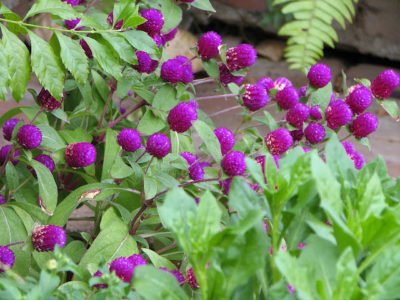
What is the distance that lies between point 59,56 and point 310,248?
2.42ft

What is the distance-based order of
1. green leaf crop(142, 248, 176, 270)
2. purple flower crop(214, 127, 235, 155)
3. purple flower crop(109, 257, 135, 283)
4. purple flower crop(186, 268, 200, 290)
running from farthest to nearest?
purple flower crop(214, 127, 235, 155) < green leaf crop(142, 248, 176, 270) < purple flower crop(186, 268, 200, 290) < purple flower crop(109, 257, 135, 283)

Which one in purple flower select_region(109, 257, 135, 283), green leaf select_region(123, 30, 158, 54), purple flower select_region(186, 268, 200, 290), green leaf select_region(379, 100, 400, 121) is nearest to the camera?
purple flower select_region(109, 257, 135, 283)

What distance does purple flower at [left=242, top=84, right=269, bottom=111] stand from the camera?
151 cm

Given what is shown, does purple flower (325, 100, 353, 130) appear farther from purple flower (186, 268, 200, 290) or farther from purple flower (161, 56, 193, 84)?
purple flower (186, 268, 200, 290)

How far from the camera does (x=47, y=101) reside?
137 centimetres

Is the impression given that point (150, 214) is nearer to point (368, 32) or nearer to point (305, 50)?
point (305, 50)

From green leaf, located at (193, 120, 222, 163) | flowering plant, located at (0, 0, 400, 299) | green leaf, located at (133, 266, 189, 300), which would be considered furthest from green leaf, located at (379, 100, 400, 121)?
green leaf, located at (133, 266, 189, 300)

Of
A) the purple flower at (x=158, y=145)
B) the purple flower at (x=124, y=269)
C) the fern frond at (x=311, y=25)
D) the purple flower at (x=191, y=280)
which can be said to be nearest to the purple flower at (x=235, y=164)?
the purple flower at (x=158, y=145)

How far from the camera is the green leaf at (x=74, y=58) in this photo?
126 cm

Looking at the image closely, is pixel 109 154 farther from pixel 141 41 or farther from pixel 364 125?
pixel 364 125

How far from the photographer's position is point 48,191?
4.40 ft

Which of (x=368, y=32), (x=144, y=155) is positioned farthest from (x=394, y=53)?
(x=144, y=155)

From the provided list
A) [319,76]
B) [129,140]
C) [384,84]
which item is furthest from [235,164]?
[384,84]

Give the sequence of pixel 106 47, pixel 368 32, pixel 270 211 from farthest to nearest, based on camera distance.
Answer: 1. pixel 368 32
2. pixel 106 47
3. pixel 270 211
